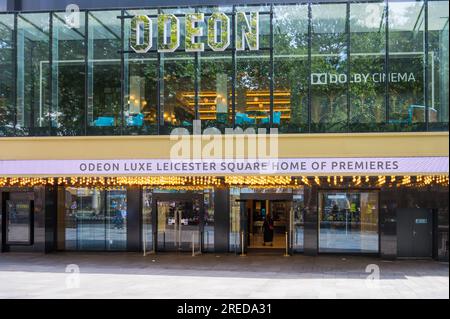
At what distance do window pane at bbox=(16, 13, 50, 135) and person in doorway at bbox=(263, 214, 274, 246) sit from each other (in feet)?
30.3

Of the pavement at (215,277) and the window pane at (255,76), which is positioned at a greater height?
the window pane at (255,76)

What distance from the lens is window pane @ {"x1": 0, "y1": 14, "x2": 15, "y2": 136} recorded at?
19470mm

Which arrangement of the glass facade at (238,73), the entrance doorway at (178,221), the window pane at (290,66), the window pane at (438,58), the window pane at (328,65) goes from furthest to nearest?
1. the entrance doorway at (178,221)
2. the window pane at (290,66)
3. the window pane at (328,65)
4. the glass facade at (238,73)
5. the window pane at (438,58)

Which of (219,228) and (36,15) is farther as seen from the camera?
(219,228)

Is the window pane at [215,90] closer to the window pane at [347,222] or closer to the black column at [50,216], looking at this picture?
the window pane at [347,222]

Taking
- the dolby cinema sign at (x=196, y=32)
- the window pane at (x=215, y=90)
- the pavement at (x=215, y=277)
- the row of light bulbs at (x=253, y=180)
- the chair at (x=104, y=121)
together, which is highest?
the dolby cinema sign at (x=196, y=32)

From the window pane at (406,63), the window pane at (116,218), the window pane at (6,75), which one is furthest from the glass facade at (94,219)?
the window pane at (406,63)

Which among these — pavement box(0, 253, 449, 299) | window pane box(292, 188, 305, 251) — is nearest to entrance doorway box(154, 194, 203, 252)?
pavement box(0, 253, 449, 299)

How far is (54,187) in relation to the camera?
24.1m

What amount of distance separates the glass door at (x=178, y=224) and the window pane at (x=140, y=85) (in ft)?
18.3

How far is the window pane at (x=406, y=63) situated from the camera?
59.3 feet

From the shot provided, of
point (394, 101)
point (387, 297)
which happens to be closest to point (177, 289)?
point (387, 297)

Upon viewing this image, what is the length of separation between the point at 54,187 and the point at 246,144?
32.5 feet

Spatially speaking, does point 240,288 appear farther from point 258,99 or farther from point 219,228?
point 219,228
